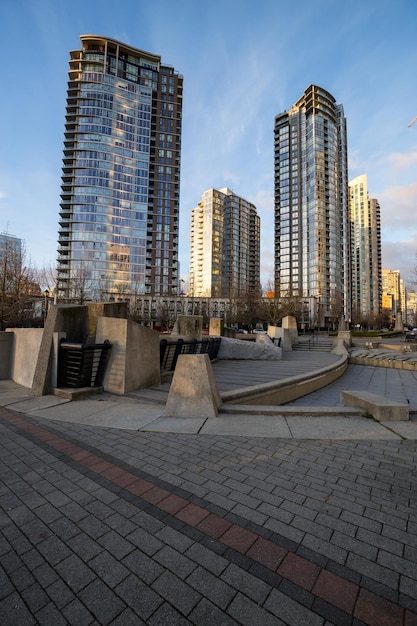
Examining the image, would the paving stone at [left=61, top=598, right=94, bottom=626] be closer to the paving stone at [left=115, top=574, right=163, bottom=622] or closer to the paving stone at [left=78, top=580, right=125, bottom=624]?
the paving stone at [left=78, top=580, right=125, bottom=624]

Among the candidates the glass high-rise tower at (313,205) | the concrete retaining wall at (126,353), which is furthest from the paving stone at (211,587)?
the glass high-rise tower at (313,205)

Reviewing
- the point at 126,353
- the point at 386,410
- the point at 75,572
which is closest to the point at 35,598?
the point at 75,572

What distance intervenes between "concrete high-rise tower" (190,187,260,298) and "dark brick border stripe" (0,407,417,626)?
492ft

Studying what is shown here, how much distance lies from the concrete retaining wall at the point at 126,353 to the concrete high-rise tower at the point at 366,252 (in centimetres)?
17907

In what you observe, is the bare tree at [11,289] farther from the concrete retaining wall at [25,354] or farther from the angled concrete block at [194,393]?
the angled concrete block at [194,393]

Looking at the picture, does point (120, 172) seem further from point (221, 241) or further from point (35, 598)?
point (35, 598)

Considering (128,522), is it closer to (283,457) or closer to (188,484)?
(188,484)

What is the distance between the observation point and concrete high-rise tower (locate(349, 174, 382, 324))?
16650 cm

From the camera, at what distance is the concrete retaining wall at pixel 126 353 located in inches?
288

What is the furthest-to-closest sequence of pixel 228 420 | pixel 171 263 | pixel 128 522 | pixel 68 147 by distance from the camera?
pixel 171 263
pixel 68 147
pixel 228 420
pixel 128 522

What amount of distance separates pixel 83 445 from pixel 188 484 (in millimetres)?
1973

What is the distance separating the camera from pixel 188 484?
3.20m

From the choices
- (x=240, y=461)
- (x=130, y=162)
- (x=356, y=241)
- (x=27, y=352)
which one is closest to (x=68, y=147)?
(x=130, y=162)

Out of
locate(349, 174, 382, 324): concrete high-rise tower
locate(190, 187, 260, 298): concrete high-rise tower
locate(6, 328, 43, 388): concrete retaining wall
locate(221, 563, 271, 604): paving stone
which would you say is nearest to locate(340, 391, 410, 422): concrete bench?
locate(221, 563, 271, 604): paving stone
